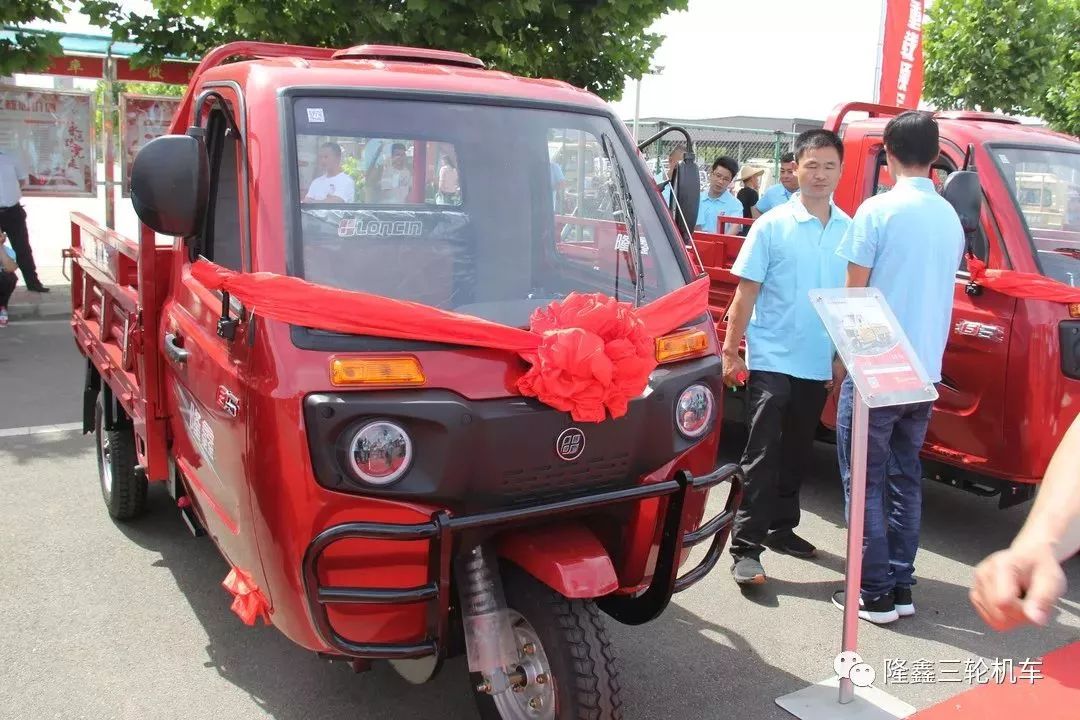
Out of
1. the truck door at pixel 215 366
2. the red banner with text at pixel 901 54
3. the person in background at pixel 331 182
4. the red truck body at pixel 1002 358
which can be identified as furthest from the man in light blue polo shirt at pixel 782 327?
the red banner with text at pixel 901 54

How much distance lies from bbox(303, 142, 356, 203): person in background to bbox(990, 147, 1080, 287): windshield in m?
3.33

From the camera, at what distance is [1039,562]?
1.50 meters

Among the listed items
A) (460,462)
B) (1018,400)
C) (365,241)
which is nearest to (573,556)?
(460,462)

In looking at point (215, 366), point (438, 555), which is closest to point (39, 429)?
point (215, 366)

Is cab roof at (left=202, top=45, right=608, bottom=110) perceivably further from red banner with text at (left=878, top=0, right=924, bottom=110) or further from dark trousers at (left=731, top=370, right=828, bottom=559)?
red banner with text at (left=878, top=0, right=924, bottom=110)

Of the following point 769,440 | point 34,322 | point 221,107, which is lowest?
point 34,322

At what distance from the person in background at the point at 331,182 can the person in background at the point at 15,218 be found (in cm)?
941

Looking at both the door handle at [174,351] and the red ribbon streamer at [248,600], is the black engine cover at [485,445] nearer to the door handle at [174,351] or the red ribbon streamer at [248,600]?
the red ribbon streamer at [248,600]

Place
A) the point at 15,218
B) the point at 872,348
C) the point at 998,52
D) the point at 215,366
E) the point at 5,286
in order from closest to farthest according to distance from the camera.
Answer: the point at 215,366, the point at 872,348, the point at 5,286, the point at 15,218, the point at 998,52

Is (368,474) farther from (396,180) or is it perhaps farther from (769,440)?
(769,440)

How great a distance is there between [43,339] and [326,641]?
8.12m

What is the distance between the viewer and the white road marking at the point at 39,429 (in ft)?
20.9

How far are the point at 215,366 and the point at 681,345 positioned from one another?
4.82 feet

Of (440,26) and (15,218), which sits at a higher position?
(440,26)
